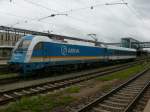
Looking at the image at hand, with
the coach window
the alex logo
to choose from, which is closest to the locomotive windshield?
the coach window

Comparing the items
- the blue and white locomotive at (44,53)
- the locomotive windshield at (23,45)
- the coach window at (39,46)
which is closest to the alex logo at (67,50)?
the blue and white locomotive at (44,53)

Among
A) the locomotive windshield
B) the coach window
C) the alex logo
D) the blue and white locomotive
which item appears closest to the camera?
the blue and white locomotive

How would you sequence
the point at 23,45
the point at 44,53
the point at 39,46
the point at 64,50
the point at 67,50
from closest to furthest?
the point at 23,45, the point at 39,46, the point at 44,53, the point at 64,50, the point at 67,50

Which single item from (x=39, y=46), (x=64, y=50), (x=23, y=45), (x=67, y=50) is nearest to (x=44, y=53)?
(x=39, y=46)

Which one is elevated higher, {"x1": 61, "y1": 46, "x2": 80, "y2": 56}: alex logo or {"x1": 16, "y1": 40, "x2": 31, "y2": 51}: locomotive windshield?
{"x1": 16, "y1": 40, "x2": 31, "y2": 51}: locomotive windshield

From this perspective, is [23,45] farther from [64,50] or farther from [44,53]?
[64,50]

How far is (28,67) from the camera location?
1764 cm

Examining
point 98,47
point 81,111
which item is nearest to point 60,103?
point 81,111

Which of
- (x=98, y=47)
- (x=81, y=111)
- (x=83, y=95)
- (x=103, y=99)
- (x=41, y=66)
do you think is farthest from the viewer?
(x=98, y=47)

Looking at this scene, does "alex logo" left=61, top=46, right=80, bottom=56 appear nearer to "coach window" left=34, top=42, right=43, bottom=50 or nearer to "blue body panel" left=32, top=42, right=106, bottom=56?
"blue body panel" left=32, top=42, right=106, bottom=56

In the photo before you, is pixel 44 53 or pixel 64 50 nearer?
pixel 44 53

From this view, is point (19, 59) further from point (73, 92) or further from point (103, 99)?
point (103, 99)

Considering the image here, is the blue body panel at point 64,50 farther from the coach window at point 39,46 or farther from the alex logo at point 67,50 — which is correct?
the coach window at point 39,46

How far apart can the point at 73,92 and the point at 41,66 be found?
21.5 ft
